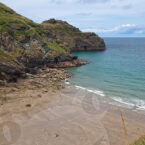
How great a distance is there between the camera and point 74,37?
460 ft

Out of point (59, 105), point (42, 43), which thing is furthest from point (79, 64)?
point (59, 105)

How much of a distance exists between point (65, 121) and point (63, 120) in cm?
44

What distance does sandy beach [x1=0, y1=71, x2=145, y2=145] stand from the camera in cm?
2625

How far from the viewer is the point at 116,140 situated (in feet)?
85.1

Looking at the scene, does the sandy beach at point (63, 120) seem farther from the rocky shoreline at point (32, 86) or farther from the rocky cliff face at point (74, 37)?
the rocky cliff face at point (74, 37)

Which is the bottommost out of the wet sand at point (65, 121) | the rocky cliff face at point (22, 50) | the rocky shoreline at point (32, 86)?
the wet sand at point (65, 121)

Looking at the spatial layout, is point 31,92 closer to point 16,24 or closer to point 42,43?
point 42,43

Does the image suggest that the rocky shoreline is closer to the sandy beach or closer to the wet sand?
the sandy beach

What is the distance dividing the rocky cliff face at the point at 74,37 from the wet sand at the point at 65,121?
97.3 metres

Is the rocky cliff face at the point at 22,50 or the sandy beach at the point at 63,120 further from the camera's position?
the rocky cliff face at the point at 22,50

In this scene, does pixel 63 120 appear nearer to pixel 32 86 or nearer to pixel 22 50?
pixel 32 86

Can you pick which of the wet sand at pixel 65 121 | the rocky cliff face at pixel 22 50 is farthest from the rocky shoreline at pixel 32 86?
the rocky cliff face at pixel 22 50

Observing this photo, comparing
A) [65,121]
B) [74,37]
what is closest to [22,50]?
[65,121]

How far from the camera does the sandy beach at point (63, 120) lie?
2625cm
